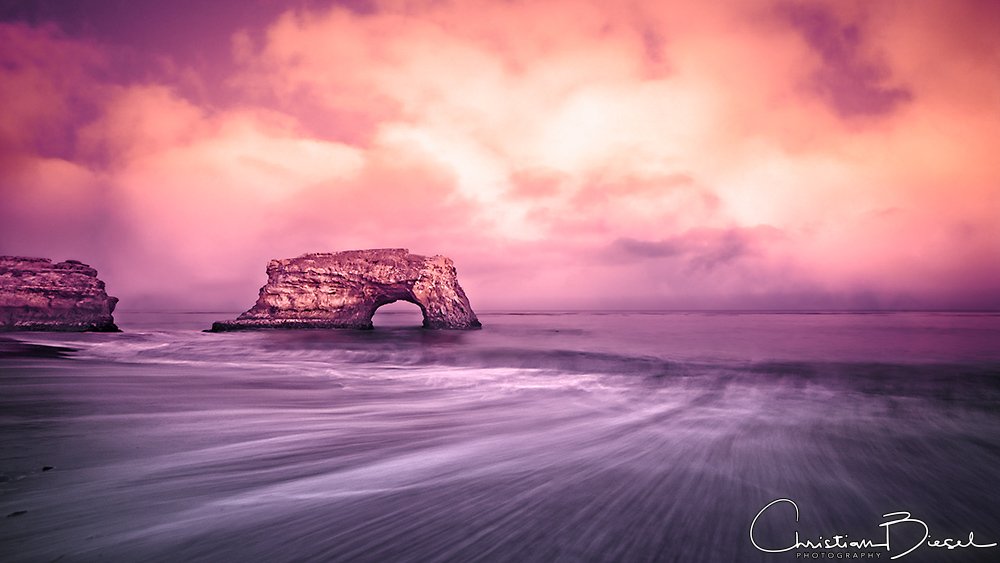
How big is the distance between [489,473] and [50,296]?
44971 millimetres

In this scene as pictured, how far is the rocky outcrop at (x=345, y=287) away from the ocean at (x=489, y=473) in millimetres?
26112

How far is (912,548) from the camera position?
2.39 meters

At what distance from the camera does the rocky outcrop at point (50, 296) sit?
30.0 metres

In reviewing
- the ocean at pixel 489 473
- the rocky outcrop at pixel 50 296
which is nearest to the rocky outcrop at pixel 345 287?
the rocky outcrop at pixel 50 296

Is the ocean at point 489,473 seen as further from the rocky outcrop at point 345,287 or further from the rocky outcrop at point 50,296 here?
the rocky outcrop at point 50,296

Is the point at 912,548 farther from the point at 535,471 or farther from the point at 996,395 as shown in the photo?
the point at 996,395

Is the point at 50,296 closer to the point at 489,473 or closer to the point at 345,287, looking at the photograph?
the point at 345,287

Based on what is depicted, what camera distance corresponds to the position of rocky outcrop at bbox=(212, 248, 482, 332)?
3466 cm

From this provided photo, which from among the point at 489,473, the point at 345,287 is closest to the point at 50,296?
the point at 345,287

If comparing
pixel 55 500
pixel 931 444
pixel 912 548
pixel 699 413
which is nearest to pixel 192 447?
pixel 55 500

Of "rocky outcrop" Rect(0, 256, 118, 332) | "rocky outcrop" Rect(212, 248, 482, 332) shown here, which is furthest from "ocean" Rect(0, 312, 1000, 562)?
"rocky outcrop" Rect(0, 256, 118, 332)

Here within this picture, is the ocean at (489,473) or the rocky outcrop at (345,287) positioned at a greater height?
the rocky outcrop at (345,287)

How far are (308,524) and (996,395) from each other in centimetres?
1285

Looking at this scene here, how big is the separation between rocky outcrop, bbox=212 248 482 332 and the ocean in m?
26.1
